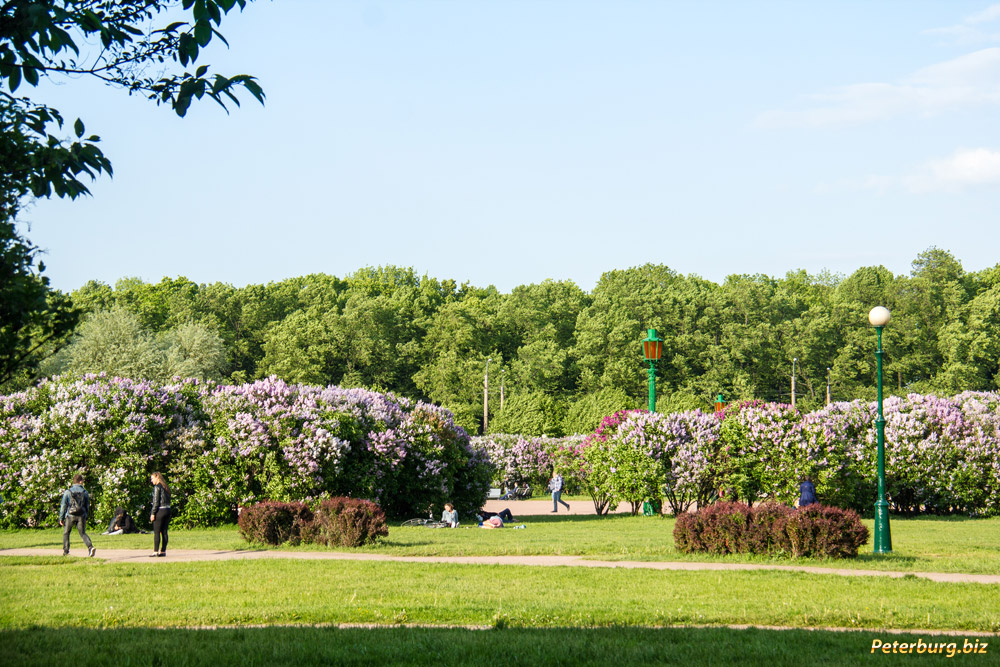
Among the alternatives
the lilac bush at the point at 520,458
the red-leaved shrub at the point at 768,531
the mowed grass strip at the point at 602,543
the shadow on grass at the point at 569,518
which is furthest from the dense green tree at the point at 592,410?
the red-leaved shrub at the point at 768,531

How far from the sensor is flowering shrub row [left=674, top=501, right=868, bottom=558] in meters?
15.6

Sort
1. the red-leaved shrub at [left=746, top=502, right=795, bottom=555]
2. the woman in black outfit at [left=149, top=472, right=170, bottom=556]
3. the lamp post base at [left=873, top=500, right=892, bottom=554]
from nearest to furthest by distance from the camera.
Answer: the red-leaved shrub at [left=746, top=502, right=795, bottom=555], the lamp post base at [left=873, top=500, right=892, bottom=554], the woman in black outfit at [left=149, top=472, right=170, bottom=556]

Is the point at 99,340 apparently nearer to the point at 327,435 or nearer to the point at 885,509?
the point at 327,435

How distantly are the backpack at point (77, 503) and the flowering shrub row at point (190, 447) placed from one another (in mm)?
6730

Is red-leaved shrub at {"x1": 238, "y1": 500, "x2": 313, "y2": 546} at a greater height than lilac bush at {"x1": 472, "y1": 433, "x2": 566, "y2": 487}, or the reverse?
lilac bush at {"x1": 472, "y1": 433, "x2": 566, "y2": 487}

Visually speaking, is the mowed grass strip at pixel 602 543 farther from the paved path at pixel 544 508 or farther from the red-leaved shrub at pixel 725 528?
the paved path at pixel 544 508

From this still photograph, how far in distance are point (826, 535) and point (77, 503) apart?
14094 mm

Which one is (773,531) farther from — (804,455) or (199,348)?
(199,348)

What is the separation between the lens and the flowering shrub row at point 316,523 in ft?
61.0

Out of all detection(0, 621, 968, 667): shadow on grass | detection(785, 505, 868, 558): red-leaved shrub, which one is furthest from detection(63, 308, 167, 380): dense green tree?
detection(0, 621, 968, 667): shadow on grass

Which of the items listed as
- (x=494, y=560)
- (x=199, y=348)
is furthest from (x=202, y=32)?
(x=199, y=348)

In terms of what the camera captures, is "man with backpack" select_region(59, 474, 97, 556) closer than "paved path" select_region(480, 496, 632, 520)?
Yes

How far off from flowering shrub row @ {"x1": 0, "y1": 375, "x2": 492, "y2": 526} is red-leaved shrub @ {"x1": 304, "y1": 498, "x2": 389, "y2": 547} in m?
7.01

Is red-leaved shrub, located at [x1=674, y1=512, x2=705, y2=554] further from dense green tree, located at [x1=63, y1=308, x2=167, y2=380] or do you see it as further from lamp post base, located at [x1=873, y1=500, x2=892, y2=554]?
dense green tree, located at [x1=63, y1=308, x2=167, y2=380]
